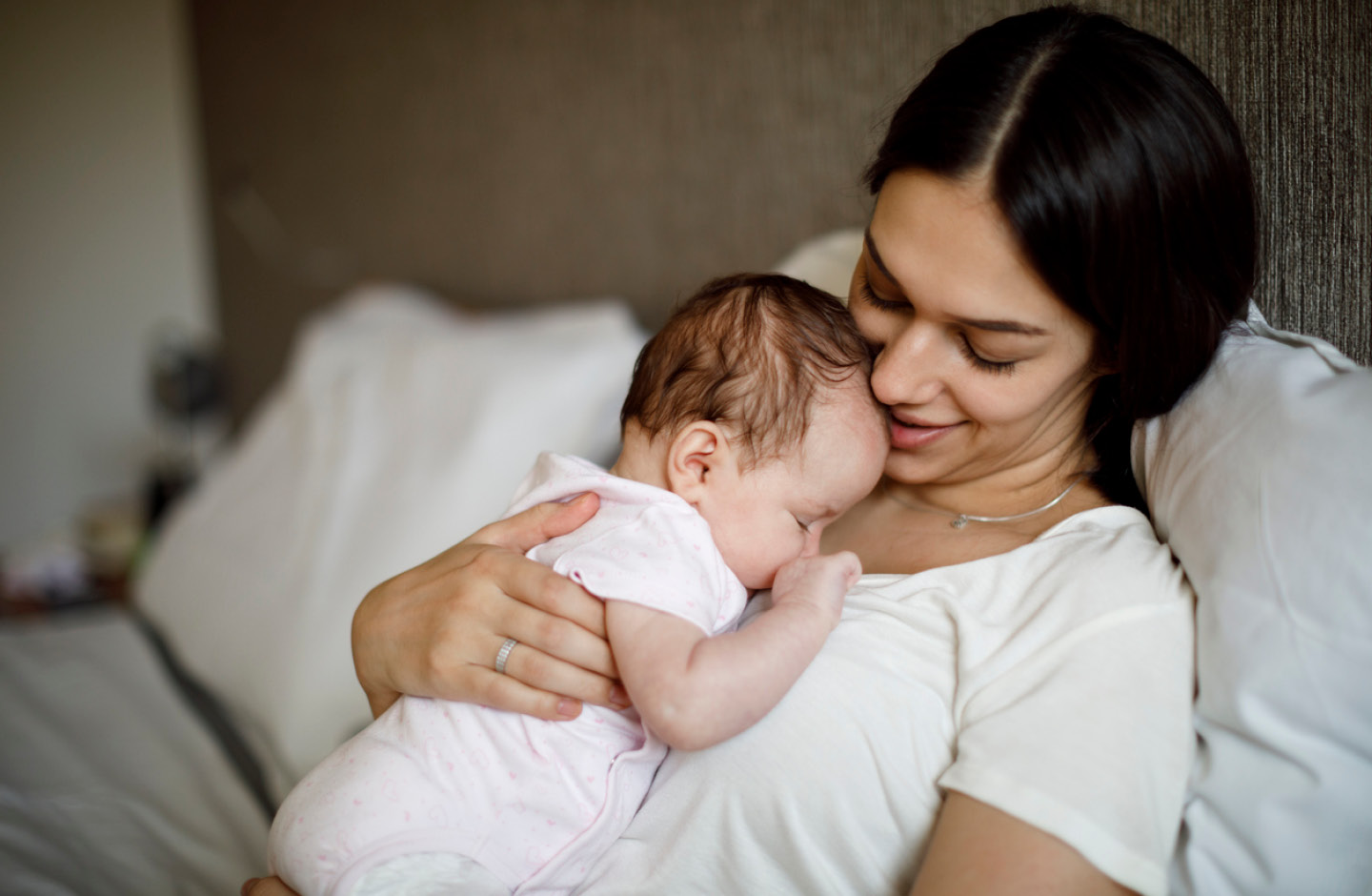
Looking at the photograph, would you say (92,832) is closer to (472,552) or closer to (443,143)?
(472,552)

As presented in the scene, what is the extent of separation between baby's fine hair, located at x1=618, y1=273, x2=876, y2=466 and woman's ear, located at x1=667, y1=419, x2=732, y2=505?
2 centimetres

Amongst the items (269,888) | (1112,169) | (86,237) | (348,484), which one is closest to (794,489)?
(1112,169)

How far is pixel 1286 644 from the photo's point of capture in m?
0.73

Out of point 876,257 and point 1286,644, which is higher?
point 876,257

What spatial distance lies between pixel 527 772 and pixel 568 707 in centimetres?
7

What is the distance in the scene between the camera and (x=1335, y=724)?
708 millimetres

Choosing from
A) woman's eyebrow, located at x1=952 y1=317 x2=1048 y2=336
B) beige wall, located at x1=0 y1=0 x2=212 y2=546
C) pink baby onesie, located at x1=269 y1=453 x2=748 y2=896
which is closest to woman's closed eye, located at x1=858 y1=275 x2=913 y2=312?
woman's eyebrow, located at x1=952 y1=317 x2=1048 y2=336

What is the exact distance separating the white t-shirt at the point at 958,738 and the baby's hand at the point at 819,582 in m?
0.05

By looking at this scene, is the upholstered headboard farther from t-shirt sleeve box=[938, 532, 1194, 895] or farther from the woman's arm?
the woman's arm

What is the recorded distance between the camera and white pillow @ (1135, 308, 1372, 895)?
0.71 metres

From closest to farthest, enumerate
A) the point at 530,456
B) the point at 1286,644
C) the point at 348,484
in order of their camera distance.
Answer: the point at 1286,644
the point at 530,456
the point at 348,484

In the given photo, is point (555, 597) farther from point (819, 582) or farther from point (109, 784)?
point (109, 784)

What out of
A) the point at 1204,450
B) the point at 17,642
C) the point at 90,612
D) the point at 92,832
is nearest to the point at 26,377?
the point at 90,612

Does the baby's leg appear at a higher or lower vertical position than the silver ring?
lower
